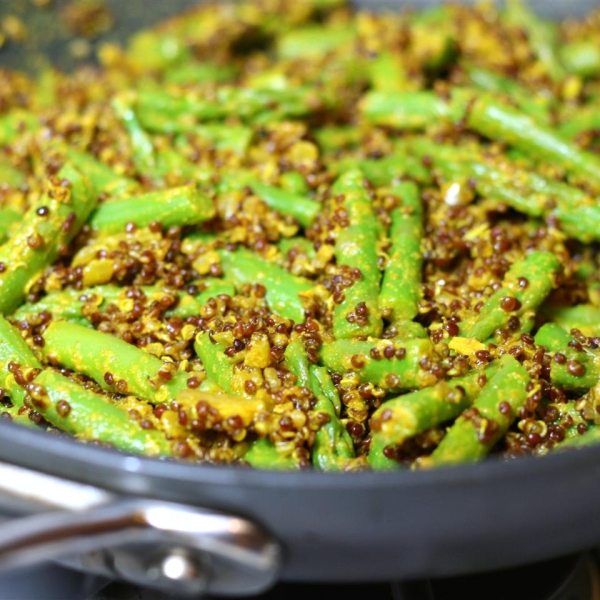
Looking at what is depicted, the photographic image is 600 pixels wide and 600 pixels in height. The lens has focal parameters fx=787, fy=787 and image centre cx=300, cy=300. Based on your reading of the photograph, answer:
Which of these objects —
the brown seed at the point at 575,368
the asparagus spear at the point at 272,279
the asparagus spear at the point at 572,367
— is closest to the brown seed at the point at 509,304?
the asparagus spear at the point at 572,367

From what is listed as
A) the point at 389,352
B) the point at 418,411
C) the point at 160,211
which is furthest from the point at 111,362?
the point at 418,411

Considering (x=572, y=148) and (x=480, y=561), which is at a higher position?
(x=572, y=148)

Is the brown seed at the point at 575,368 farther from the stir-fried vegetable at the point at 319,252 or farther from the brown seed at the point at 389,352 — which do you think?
the brown seed at the point at 389,352

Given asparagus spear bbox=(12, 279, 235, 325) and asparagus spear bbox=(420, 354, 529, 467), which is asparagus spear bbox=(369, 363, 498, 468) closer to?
asparagus spear bbox=(420, 354, 529, 467)

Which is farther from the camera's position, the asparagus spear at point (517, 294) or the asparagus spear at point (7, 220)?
the asparagus spear at point (7, 220)

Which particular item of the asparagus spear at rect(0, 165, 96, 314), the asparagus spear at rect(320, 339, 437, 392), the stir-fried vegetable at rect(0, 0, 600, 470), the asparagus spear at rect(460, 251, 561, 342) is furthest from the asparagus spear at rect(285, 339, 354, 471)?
the asparagus spear at rect(0, 165, 96, 314)

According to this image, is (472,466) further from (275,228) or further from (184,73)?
(184,73)

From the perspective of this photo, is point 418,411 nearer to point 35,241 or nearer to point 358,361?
point 358,361

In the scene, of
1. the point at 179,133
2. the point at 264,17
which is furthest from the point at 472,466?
the point at 264,17
